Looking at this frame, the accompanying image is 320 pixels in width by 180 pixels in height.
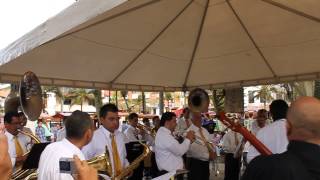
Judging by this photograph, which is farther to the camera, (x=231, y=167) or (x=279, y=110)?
(x=231, y=167)

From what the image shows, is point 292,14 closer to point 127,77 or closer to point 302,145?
point 127,77

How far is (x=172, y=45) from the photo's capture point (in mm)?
7594

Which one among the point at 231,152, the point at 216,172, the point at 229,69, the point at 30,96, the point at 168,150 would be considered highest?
the point at 229,69

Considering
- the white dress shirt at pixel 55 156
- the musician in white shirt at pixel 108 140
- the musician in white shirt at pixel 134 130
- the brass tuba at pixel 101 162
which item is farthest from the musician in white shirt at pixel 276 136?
the musician in white shirt at pixel 134 130

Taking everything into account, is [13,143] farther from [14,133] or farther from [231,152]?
[231,152]

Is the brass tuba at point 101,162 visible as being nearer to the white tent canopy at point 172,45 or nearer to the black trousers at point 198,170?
the white tent canopy at point 172,45

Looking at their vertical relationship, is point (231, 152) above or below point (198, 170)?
above

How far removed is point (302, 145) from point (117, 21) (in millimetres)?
4164

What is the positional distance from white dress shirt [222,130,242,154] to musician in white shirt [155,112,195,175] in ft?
8.10

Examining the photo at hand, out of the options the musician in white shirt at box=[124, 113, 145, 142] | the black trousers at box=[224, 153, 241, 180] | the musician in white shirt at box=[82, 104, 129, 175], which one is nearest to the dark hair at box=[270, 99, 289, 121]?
the musician in white shirt at box=[82, 104, 129, 175]

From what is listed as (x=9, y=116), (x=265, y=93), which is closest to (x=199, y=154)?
(x=9, y=116)

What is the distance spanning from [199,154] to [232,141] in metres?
1.79

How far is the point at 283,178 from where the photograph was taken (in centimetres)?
199

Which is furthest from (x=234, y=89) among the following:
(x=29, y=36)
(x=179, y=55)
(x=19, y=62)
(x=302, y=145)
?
(x=302, y=145)
